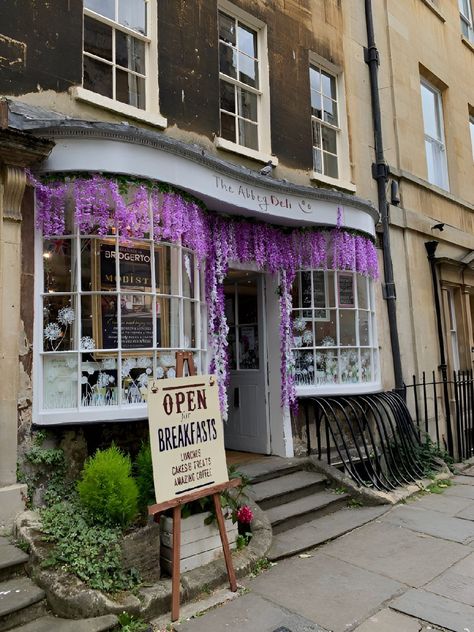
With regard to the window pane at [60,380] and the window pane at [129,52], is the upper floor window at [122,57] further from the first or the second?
the window pane at [60,380]

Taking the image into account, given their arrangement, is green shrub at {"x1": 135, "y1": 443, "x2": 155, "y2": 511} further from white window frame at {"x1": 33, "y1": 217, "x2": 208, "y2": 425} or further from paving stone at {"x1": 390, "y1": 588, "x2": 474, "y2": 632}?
paving stone at {"x1": 390, "y1": 588, "x2": 474, "y2": 632}

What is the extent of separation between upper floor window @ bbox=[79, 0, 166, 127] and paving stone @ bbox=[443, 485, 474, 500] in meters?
5.77

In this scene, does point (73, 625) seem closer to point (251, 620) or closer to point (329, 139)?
point (251, 620)

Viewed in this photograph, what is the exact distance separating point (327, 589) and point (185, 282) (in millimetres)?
3123

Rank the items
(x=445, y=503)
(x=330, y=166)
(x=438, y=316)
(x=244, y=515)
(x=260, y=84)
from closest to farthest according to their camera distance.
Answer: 1. (x=244, y=515)
2. (x=445, y=503)
3. (x=260, y=84)
4. (x=330, y=166)
5. (x=438, y=316)

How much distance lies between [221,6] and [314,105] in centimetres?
199

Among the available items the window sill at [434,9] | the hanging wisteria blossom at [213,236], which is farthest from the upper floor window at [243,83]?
the window sill at [434,9]

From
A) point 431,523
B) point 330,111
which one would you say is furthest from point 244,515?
point 330,111

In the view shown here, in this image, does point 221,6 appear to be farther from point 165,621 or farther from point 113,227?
point 165,621

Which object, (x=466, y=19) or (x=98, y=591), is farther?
(x=466, y=19)

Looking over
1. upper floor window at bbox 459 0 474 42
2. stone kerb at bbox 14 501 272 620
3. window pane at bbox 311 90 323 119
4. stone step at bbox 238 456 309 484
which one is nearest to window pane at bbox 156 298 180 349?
stone step at bbox 238 456 309 484

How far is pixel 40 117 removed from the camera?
4.32 metres

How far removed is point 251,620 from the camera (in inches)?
135

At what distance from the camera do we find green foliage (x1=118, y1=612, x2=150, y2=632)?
10.5 ft
